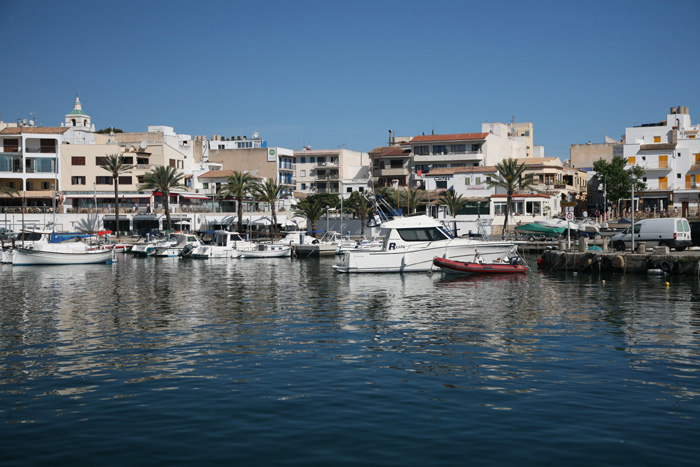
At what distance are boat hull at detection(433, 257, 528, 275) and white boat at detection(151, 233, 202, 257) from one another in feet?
103

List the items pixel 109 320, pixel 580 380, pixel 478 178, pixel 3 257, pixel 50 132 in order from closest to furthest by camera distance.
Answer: pixel 580 380 → pixel 109 320 → pixel 3 257 → pixel 478 178 → pixel 50 132

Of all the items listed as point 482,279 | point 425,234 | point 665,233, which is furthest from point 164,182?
point 665,233

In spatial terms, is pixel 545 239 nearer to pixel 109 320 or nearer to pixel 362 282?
pixel 362 282

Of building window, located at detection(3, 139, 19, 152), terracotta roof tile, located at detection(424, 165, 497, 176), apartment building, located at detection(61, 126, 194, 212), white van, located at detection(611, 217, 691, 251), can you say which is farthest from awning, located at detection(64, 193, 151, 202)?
white van, located at detection(611, 217, 691, 251)

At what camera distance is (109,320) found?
1009 inches

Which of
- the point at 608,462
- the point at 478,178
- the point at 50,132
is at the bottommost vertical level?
the point at 608,462

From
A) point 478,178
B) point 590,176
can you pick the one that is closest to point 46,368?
point 478,178

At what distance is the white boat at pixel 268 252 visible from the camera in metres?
65.1

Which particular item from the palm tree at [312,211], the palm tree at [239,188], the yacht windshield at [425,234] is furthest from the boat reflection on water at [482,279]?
the palm tree at [239,188]

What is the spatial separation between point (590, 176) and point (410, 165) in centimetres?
3049

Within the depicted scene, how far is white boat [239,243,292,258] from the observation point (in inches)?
2562

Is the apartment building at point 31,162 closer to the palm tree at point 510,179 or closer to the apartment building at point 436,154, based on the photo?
the apartment building at point 436,154

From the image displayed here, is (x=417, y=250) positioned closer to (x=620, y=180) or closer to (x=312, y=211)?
(x=312, y=211)

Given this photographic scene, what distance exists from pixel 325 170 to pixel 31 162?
46.5 metres
